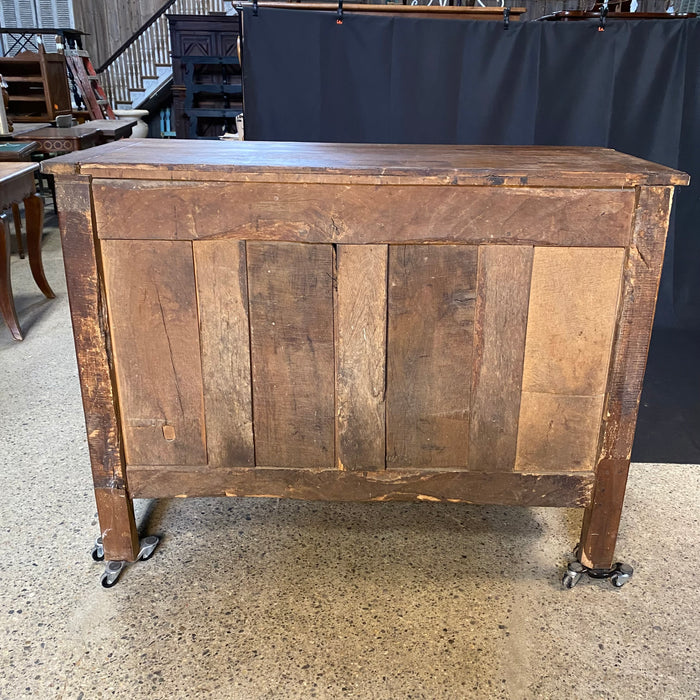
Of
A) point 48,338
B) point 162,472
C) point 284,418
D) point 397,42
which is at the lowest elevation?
point 48,338

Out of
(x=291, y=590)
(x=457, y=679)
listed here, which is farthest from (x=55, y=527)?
(x=457, y=679)

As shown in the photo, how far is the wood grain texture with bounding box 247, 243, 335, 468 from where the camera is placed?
1.48m

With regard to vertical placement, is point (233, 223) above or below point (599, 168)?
below

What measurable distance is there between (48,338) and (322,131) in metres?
1.62

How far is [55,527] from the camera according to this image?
1891 millimetres

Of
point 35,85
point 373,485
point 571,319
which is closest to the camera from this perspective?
point 571,319

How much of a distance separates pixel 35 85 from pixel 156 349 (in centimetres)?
577

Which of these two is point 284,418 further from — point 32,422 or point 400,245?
point 32,422

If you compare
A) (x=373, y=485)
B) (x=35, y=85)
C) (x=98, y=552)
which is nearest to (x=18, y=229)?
(x=35, y=85)

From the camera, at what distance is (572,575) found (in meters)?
1.67

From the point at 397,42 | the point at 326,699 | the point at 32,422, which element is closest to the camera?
the point at 326,699

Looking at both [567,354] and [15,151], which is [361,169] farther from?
[15,151]

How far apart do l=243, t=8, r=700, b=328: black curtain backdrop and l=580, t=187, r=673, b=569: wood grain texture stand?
6.25 feet

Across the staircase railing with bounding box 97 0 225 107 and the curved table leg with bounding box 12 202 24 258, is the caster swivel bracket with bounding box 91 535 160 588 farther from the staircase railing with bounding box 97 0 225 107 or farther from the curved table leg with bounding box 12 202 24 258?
the staircase railing with bounding box 97 0 225 107
